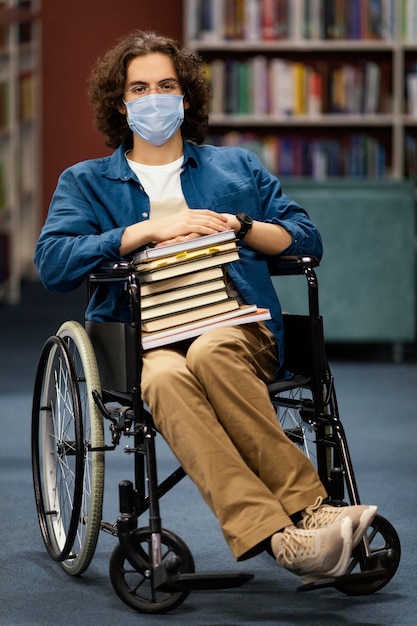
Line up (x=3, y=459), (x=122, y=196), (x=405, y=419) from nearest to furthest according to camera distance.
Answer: (x=122, y=196)
(x=3, y=459)
(x=405, y=419)

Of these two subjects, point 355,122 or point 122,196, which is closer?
point 122,196

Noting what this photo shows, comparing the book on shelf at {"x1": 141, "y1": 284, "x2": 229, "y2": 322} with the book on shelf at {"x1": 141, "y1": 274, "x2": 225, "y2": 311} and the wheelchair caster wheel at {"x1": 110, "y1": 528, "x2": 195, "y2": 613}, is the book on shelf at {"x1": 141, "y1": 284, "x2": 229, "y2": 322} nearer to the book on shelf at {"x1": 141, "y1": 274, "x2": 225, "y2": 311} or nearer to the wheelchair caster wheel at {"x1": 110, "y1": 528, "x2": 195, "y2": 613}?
the book on shelf at {"x1": 141, "y1": 274, "x2": 225, "y2": 311}

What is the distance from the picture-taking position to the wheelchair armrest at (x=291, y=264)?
2387mm

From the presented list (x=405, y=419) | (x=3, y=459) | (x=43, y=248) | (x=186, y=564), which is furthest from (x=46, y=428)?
(x=405, y=419)

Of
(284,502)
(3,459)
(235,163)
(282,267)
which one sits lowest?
(3,459)

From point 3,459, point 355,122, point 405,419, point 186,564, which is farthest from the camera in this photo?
point 355,122

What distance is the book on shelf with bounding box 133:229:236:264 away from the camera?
227cm

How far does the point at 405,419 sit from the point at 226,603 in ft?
5.69

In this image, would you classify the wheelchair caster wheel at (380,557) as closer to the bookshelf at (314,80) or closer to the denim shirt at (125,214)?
the denim shirt at (125,214)

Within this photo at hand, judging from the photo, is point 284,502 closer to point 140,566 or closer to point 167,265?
point 140,566

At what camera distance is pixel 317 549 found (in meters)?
2.03

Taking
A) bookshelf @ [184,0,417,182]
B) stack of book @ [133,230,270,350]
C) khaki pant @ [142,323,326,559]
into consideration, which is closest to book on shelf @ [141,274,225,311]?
stack of book @ [133,230,270,350]

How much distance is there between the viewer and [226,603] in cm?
229

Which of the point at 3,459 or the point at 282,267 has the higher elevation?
the point at 282,267
